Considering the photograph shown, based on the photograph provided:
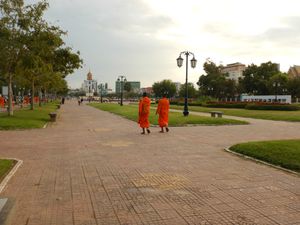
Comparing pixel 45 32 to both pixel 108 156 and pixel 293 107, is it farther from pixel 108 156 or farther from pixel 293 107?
pixel 293 107

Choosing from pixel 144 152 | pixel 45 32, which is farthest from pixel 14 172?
pixel 45 32

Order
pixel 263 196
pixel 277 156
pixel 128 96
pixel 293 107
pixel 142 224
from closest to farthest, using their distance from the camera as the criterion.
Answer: pixel 142 224 → pixel 263 196 → pixel 277 156 → pixel 293 107 → pixel 128 96

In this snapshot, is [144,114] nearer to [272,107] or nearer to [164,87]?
[272,107]

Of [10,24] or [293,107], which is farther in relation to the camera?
[293,107]

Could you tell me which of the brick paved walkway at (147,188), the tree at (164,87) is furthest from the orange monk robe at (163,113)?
the tree at (164,87)

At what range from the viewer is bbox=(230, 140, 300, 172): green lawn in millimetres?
8250

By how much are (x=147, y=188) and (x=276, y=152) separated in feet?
14.5

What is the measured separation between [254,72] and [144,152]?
76.3 metres

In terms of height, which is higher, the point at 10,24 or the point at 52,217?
the point at 10,24

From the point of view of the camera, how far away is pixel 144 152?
400 inches

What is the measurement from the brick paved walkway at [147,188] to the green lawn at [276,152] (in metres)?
0.46

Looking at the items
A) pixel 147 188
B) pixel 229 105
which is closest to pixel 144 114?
pixel 147 188

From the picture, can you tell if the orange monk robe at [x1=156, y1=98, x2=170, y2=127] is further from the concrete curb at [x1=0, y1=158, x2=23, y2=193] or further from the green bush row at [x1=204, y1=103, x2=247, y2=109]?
the green bush row at [x1=204, y1=103, x2=247, y2=109]

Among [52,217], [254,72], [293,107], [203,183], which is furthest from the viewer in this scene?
[254,72]
